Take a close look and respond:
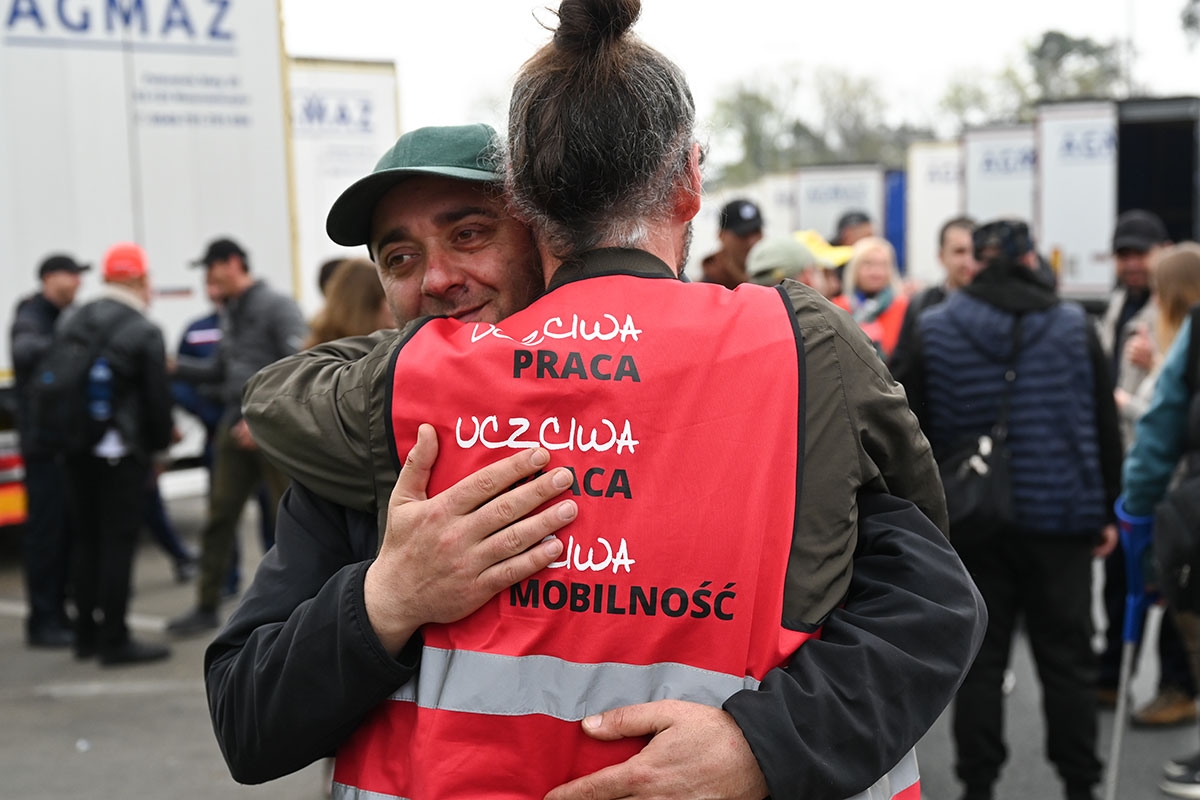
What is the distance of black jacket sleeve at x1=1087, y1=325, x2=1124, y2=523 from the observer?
454cm

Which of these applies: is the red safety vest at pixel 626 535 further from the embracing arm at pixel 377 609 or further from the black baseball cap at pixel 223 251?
the black baseball cap at pixel 223 251

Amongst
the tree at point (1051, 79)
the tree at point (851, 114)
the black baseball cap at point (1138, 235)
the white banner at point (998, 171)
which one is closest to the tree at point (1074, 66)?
the tree at point (1051, 79)

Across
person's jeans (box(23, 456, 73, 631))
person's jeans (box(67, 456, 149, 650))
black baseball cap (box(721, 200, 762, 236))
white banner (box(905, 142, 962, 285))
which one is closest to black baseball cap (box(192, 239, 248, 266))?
person's jeans (box(67, 456, 149, 650))

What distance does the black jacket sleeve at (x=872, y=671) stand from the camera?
1.46 meters

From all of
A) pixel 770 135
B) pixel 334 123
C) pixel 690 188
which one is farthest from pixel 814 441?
pixel 770 135

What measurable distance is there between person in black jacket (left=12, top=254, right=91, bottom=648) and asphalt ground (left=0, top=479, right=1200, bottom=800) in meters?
0.19

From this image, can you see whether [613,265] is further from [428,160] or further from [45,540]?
[45,540]

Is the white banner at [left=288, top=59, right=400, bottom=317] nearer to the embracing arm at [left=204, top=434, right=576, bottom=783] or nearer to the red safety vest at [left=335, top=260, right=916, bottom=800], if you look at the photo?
the embracing arm at [left=204, top=434, right=576, bottom=783]

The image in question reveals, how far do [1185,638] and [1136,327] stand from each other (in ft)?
5.92

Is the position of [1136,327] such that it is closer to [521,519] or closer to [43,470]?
[521,519]

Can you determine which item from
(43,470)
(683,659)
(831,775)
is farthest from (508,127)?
(43,470)

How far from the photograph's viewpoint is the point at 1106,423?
15.1 ft

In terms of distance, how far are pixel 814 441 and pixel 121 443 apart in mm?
5938

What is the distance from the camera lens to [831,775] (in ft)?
4.83
